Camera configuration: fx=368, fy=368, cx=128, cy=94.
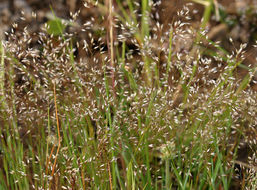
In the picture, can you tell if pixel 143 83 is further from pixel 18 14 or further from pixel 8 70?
pixel 18 14

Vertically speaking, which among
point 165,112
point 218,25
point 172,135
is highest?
point 218,25

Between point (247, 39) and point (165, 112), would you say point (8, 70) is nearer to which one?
point (165, 112)

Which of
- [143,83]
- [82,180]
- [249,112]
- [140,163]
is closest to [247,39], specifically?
[249,112]

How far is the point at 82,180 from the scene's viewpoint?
5.96 feet

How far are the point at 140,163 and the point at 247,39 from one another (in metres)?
1.19

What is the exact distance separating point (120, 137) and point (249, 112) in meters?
0.73

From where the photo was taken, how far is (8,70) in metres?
2.05

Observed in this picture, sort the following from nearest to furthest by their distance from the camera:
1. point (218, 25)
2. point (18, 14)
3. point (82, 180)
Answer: point (82, 180) < point (18, 14) < point (218, 25)

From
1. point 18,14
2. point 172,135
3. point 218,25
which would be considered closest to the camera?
point 172,135

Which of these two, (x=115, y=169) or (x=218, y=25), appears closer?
(x=115, y=169)

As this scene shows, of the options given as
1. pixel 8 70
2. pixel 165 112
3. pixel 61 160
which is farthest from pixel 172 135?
pixel 8 70

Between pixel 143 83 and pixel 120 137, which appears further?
pixel 143 83

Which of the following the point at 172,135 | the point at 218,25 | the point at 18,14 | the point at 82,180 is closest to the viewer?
the point at 82,180

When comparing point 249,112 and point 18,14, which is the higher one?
point 18,14
